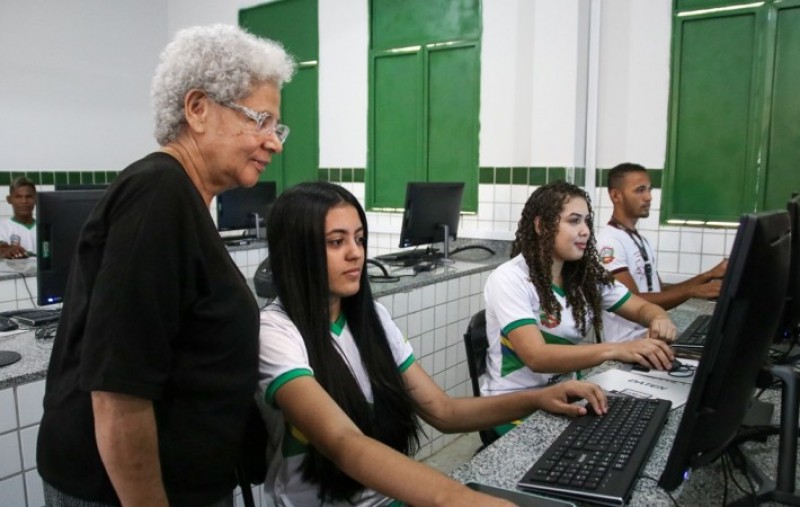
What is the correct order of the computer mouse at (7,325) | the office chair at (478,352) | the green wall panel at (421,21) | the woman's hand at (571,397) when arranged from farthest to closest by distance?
the green wall panel at (421,21)
the computer mouse at (7,325)
the office chair at (478,352)
the woman's hand at (571,397)

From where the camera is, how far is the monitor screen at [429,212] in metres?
3.92

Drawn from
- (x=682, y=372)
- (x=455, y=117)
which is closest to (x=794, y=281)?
(x=682, y=372)

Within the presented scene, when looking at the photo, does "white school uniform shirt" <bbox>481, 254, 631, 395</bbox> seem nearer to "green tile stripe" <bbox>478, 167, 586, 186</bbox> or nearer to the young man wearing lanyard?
the young man wearing lanyard

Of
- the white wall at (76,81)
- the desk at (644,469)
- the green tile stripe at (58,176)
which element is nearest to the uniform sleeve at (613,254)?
the desk at (644,469)

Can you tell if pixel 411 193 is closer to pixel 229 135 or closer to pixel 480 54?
pixel 480 54

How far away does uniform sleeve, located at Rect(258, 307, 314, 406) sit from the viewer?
3.90ft

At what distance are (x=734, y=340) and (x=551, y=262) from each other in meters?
1.21

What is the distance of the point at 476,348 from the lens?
2043 mm

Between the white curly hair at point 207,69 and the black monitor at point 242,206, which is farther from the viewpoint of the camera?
the black monitor at point 242,206

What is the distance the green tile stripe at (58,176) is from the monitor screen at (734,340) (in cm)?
546

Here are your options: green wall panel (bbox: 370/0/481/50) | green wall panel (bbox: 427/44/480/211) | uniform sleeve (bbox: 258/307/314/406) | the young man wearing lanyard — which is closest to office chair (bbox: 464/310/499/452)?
uniform sleeve (bbox: 258/307/314/406)

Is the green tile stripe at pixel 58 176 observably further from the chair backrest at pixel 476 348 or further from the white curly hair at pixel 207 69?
the white curly hair at pixel 207 69

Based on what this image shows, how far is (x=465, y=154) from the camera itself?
15.7ft

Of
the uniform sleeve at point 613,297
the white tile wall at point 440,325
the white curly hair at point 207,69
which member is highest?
the white curly hair at point 207,69
